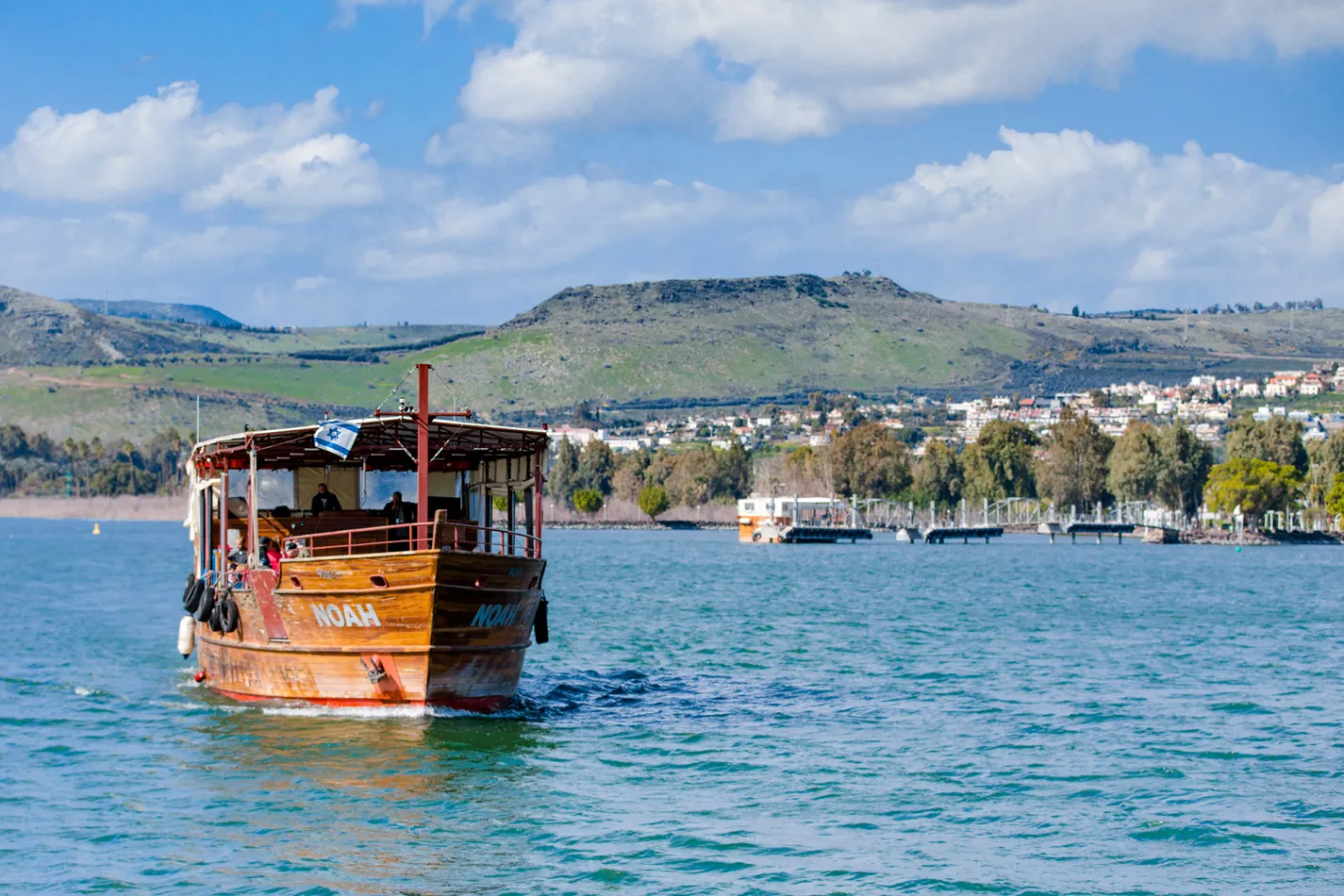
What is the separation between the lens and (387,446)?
31234 millimetres

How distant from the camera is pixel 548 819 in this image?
70.3 feet

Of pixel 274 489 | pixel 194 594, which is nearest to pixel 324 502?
pixel 274 489

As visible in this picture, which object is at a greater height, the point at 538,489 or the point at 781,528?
the point at 538,489

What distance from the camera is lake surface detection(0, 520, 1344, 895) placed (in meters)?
19.0

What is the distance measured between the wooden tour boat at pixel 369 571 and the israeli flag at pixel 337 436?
0.03 metres

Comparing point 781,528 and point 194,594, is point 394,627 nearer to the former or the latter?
point 194,594

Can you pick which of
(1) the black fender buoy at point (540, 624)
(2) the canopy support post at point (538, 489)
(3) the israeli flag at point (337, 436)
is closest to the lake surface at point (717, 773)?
(1) the black fender buoy at point (540, 624)

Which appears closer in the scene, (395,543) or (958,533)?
(395,543)

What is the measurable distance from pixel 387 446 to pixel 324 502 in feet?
6.48

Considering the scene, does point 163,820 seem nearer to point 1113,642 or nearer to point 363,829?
point 363,829

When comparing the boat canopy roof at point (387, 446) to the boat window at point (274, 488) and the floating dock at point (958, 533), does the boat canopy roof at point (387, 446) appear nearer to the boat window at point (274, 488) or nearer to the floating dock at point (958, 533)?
the boat window at point (274, 488)

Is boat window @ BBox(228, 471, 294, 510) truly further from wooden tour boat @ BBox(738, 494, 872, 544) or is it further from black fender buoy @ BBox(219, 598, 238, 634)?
wooden tour boat @ BBox(738, 494, 872, 544)

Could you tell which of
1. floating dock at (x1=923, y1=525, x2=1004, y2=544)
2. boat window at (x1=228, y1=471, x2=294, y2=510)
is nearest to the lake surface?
boat window at (x1=228, y1=471, x2=294, y2=510)

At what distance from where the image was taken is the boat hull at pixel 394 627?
26.4m
